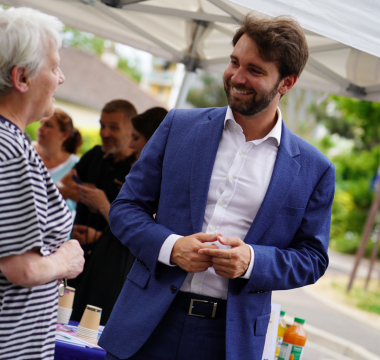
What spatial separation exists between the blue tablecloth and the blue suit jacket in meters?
0.45

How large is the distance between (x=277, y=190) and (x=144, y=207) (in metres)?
0.53

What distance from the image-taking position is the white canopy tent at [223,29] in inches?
76.2

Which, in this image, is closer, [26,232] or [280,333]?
[26,232]

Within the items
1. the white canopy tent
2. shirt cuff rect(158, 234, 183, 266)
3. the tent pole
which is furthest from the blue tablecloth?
the tent pole

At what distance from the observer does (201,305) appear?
5.57 ft

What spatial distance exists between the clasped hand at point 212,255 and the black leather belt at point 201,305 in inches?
6.0

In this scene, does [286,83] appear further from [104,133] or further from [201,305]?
[104,133]

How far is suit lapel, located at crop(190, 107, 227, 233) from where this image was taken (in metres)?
1.72

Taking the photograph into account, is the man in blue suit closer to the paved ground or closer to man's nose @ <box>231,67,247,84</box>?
man's nose @ <box>231,67,247,84</box>

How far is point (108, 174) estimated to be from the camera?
3.71 metres

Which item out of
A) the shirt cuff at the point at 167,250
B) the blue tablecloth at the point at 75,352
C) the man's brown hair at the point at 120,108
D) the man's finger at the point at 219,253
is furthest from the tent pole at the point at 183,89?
the man's finger at the point at 219,253

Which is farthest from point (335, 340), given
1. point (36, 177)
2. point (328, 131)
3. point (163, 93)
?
point (163, 93)

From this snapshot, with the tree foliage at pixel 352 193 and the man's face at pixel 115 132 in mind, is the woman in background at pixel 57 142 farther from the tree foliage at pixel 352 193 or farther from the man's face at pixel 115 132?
the tree foliage at pixel 352 193

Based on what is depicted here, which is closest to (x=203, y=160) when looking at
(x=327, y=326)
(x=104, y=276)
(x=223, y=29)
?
(x=104, y=276)
